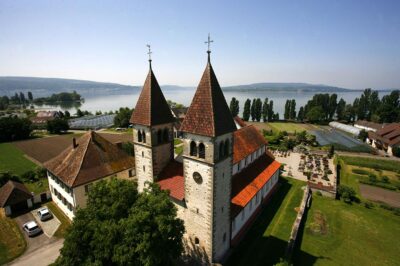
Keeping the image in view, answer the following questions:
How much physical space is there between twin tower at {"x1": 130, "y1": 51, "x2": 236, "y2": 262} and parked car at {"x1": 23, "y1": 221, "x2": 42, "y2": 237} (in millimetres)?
18247

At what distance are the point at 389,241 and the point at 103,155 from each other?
4220cm

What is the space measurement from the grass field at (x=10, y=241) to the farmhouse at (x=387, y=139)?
8961 cm

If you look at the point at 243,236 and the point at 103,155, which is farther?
the point at 103,155

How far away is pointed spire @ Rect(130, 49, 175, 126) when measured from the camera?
25297 millimetres

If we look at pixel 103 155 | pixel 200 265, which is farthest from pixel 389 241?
pixel 103 155

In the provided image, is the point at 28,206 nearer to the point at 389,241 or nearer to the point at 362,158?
the point at 389,241

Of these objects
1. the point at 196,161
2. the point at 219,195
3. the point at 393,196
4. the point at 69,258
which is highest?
the point at 196,161

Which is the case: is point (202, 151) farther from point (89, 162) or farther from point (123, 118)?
point (123, 118)

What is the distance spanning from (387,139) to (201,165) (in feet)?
256

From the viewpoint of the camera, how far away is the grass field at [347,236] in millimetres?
26688

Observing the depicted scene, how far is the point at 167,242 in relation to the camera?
1839 centimetres

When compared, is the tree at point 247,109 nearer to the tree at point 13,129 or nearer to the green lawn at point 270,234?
the green lawn at point 270,234

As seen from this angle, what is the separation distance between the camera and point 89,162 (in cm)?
3388

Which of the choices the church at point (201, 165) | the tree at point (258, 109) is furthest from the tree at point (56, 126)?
the tree at point (258, 109)
